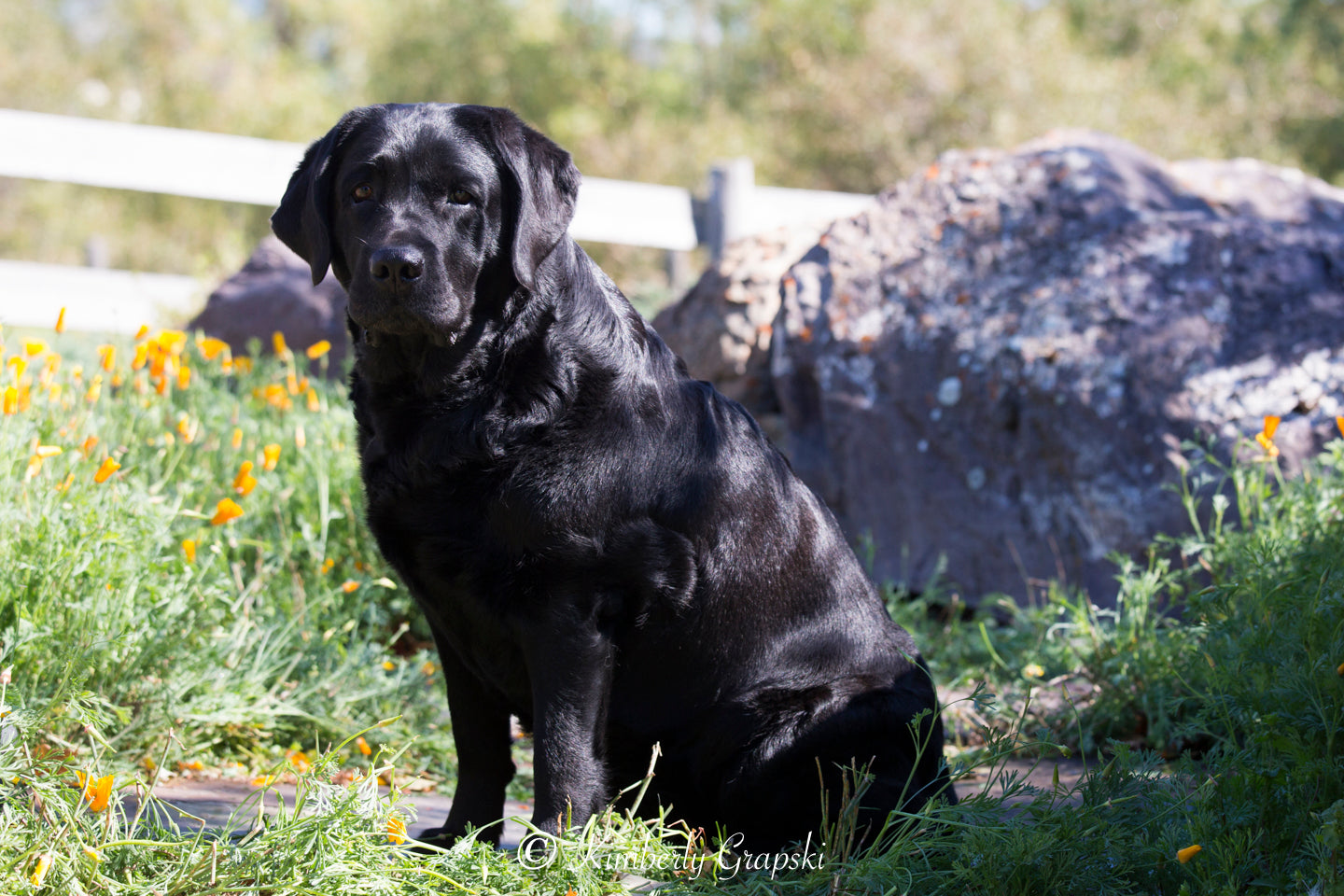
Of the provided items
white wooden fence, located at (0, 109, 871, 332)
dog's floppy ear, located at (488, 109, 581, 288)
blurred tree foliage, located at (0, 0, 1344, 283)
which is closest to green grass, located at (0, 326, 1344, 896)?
dog's floppy ear, located at (488, 109, 581, 288)

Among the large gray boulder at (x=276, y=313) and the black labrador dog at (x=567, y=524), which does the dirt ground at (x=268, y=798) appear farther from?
the large gray boulder at (x=276, y=313)

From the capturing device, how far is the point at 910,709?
96.7 inches

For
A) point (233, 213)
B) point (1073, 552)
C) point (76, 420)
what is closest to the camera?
point (76, 420)

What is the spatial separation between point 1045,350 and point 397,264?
2.98 meters

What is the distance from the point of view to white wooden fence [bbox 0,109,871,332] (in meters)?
6.89

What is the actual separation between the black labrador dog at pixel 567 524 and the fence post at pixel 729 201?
536cm

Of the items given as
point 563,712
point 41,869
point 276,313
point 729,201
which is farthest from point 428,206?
point 729,201

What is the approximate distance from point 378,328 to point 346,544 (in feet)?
6.07

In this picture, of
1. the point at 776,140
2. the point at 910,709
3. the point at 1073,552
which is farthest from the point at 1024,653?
the point at 776,140

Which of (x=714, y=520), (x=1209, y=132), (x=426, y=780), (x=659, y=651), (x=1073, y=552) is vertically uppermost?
(x=1209, y=132)

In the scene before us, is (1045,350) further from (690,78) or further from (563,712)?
(690,78)

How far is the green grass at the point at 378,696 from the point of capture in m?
1.89

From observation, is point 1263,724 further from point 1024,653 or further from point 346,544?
point 346,544

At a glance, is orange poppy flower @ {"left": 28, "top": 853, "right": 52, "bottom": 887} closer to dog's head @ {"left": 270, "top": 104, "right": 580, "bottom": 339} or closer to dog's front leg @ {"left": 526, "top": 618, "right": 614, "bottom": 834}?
dog's front leg @ {"left": 526, "top": 618, "right": 614, "bottom": 834}
